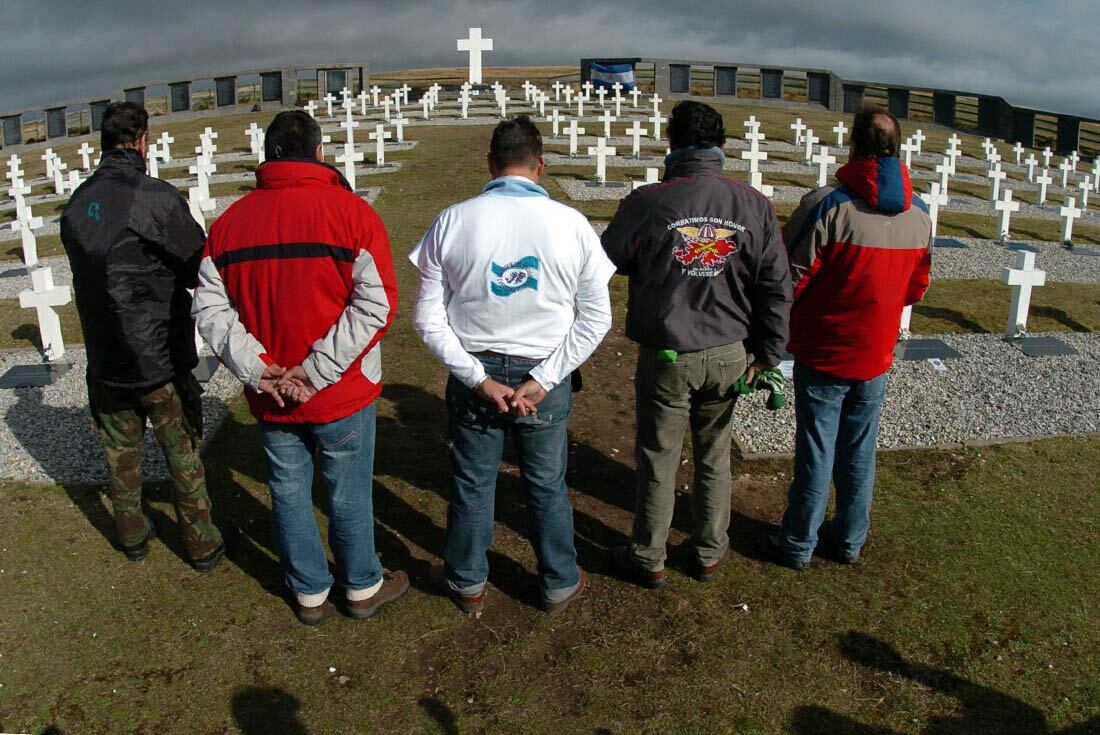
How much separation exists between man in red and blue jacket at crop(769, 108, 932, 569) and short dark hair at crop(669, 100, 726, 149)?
619mm

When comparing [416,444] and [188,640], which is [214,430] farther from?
[188,640]

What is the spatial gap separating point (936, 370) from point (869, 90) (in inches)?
1287

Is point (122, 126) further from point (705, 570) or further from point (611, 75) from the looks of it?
point (611, 75)

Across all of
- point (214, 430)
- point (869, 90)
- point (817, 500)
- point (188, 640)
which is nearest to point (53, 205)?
point (214, 430)

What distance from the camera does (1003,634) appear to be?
4.15 m

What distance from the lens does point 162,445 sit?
177 inches

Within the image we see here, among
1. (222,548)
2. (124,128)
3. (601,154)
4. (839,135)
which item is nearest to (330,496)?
(222,548)

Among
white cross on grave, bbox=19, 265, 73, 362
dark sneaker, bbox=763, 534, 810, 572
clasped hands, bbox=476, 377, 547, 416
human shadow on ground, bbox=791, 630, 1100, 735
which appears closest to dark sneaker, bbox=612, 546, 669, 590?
dark sneaker, bbox=763, 534, 810, 572

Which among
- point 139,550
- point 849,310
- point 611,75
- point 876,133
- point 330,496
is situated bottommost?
point 139,550

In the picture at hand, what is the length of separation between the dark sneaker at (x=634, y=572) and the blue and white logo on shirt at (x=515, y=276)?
59.3 inches

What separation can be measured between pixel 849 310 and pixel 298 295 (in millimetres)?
2485

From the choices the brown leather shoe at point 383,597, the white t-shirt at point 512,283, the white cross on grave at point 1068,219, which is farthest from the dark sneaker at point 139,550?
the white cross on grave at point 1068,219

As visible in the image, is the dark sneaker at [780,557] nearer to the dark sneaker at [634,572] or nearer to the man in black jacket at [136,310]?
the dark sneaker at [634,572]

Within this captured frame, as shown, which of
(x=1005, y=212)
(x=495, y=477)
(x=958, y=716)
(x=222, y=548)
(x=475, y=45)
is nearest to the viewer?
(x=958, y=716)
